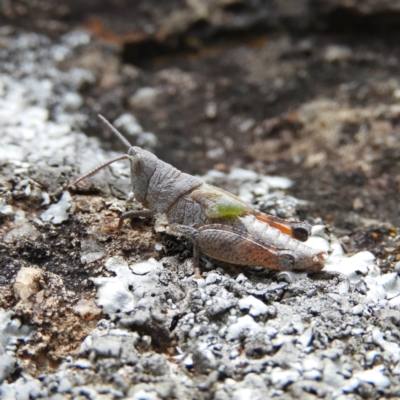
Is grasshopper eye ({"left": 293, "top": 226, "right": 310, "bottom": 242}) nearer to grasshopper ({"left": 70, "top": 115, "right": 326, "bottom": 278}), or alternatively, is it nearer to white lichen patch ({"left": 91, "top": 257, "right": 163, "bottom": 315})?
grasshopper ({"left": 70, "top": 115, "right": 326, "bottom": 278})

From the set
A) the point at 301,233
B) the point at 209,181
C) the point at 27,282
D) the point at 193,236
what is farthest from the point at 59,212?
the point at 301,233

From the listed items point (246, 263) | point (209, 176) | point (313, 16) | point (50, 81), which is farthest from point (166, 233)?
point (313, 16)

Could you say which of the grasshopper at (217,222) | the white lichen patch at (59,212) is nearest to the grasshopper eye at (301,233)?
the grasshopper at (217,222)

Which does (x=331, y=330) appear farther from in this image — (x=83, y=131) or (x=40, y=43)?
(x=40, y=43)

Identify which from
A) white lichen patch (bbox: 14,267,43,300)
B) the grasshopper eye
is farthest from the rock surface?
the grasshopper eye

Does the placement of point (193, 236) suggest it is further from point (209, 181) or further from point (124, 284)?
point (209, 181)

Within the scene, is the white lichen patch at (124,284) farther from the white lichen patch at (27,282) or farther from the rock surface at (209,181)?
the white lichen patch at (27,282)
